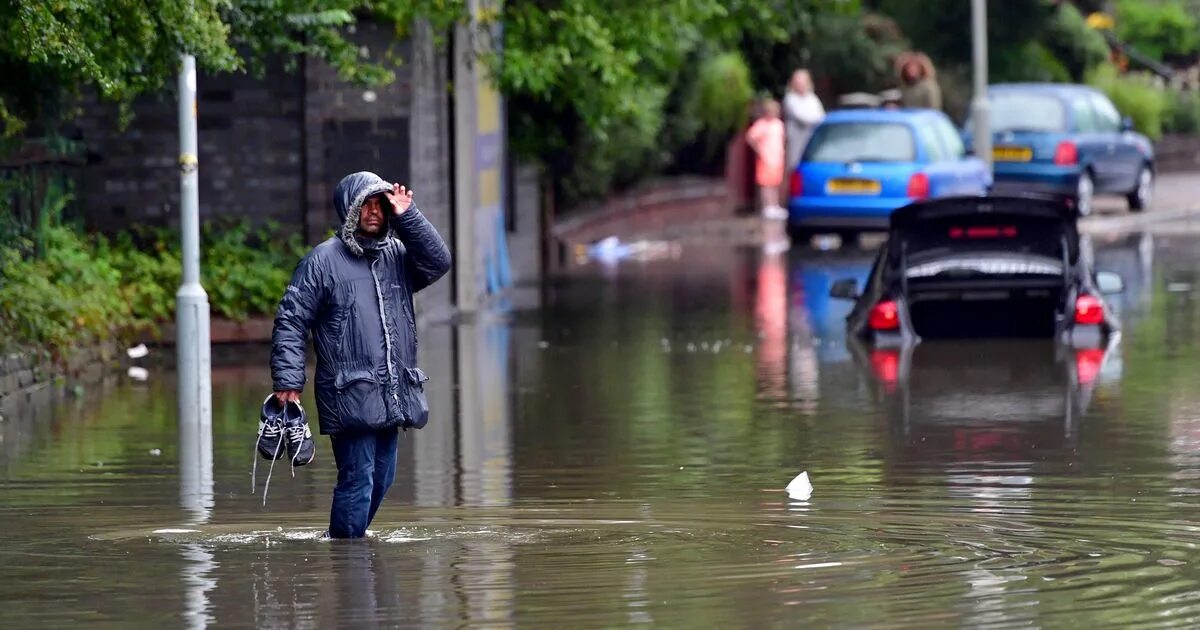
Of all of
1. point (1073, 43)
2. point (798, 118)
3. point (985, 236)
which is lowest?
point (985, 236)

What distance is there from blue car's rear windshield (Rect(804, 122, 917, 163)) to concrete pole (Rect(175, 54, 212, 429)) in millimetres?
15398

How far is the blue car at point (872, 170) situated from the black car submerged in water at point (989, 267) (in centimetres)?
→ 1061

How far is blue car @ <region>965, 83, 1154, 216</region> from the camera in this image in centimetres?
3491

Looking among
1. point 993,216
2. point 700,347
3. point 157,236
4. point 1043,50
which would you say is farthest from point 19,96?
→ point 1043,50

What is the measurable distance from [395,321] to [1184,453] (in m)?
4.42

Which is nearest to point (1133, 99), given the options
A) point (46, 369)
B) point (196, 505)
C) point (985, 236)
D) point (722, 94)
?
point (722, 94)

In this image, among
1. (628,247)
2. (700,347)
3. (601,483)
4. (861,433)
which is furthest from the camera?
(628,247)

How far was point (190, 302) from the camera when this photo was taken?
1519 cm

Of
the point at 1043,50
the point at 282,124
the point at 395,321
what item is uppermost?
the point at 1043,50

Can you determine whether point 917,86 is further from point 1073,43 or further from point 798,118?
point 1073,43

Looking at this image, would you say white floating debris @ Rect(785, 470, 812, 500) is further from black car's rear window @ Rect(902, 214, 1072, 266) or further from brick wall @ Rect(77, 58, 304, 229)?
brick wall @ Rect(77, 58, 304, 229)

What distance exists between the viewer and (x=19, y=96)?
18688mm

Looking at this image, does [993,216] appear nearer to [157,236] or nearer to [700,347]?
[700,347]

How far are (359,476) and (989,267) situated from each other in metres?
8.79
